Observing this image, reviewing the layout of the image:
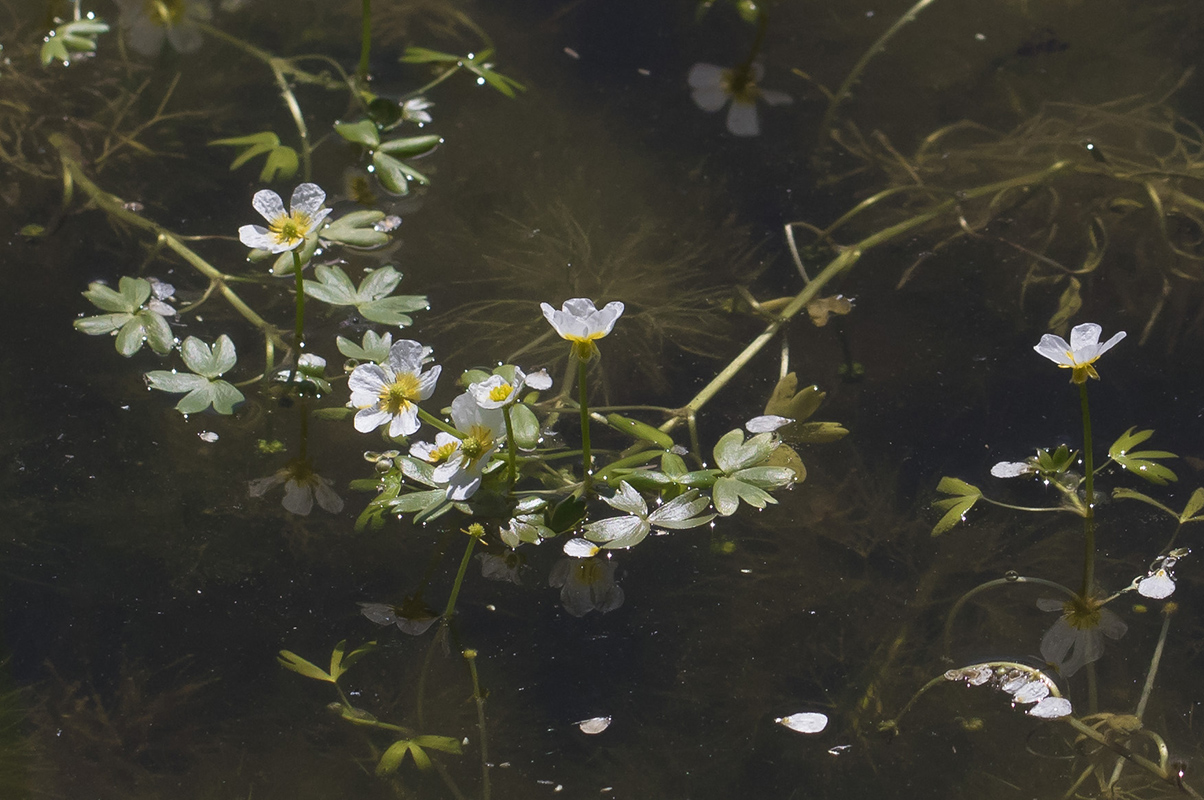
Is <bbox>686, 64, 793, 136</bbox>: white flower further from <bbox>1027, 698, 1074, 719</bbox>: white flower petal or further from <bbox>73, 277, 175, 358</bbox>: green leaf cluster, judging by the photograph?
<bbox>1027, 698, 1074, 719</bbox>: white flower petal

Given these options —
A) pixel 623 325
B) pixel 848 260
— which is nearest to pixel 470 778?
pixel 623 325

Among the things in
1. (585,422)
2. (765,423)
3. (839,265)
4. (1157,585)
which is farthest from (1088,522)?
(585,422)

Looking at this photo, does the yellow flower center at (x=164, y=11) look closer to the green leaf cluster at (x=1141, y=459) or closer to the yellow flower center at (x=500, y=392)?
the yellow flower center at (x=500, y=392)

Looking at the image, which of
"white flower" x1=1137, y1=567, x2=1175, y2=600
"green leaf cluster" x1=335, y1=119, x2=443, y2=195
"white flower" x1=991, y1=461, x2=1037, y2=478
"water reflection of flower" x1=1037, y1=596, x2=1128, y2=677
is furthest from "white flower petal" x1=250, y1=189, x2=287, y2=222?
"white flower" x1=1137, y1=567, x2=1175, y2=600

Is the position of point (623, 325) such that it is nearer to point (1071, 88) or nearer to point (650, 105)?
point (650, 105)

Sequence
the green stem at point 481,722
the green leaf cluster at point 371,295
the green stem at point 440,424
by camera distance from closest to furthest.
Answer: the green stem at point 481,722
the green stem at point 440,424
the green leaf cluster at point 371,295

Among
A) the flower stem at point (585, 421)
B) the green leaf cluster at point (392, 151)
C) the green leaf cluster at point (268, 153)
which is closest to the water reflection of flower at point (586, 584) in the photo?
the flower stem at point (585, 421)
